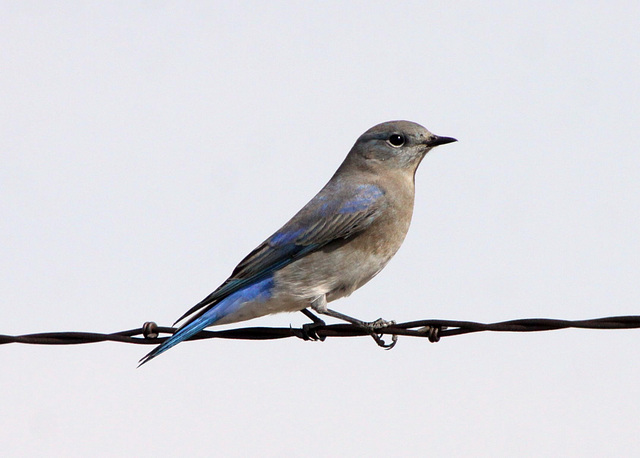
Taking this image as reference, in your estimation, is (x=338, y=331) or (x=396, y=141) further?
(x=396, y=141)

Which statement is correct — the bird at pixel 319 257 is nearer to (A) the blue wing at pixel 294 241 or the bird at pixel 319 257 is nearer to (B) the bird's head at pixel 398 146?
(A) the blue wing at pixel 294 241

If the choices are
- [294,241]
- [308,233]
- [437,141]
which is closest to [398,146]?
[437,141]

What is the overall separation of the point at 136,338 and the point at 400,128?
433 centimetres

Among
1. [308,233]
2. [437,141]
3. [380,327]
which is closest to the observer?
[380,327]

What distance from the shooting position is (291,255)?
28.4 ft

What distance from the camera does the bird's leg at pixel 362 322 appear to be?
7.37 metres

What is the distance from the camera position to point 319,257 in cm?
864

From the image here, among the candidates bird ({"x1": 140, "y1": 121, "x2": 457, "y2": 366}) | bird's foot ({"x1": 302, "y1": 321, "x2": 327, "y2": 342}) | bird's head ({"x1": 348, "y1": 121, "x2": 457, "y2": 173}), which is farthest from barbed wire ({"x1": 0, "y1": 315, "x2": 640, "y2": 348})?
bird's head ({"x1": 348, "y1": 121, "x2": 457, "y2": 173})

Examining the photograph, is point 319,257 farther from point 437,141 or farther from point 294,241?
point 437,141

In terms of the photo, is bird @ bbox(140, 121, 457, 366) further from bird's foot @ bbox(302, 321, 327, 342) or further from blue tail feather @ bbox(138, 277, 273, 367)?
bird's foot @ bbox(302, 321, 327, 342)

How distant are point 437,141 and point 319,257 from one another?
7.27 feet

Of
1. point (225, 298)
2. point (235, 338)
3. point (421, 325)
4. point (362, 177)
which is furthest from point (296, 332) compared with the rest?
point (362, 177)

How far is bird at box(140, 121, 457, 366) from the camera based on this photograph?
8375 millimetres

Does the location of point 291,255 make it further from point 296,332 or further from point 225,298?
point 296,332
